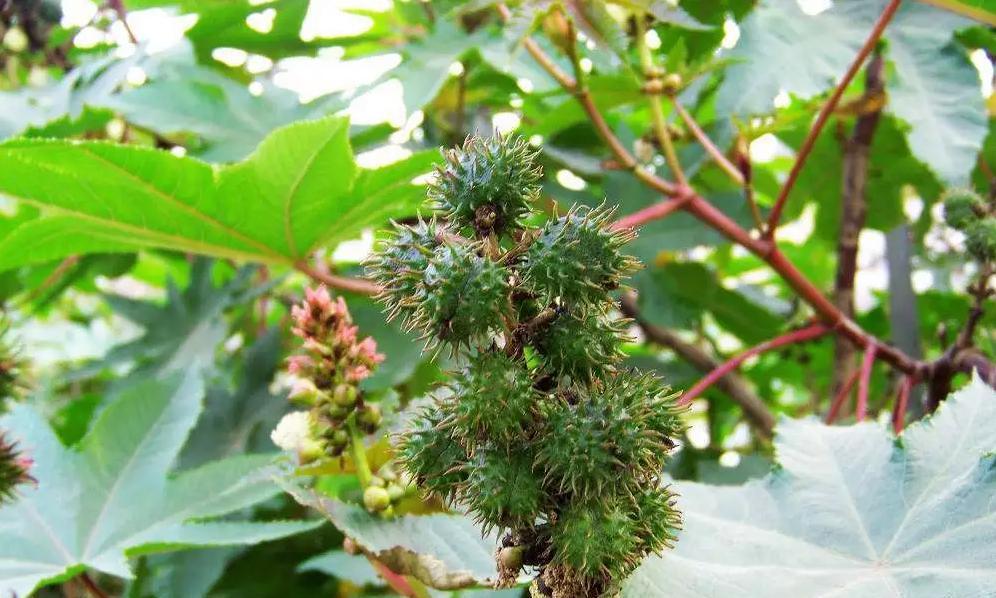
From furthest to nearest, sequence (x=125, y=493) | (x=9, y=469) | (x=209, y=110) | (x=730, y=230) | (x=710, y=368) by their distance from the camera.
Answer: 1. (x=710, y=368)
2. (x=209, y=110)
3. (x=730, y=230)
4. (x=125, y=493)
5. (x=9, y=469)

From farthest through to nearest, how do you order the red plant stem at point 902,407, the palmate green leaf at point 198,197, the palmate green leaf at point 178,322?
the palmate green leaf at point 178,322 → the red plant stem at point 902,407 → the palmate green leaf at point 198,197

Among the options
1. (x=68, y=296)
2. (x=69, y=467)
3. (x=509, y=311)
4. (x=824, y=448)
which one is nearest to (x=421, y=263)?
(x=509, y=311)

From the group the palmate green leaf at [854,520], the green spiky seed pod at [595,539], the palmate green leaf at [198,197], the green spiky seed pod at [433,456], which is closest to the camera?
the green spiky seed pod at [595,539]

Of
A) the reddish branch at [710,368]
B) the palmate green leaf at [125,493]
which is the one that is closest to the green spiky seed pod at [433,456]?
the palmate green leaf at [125,493]

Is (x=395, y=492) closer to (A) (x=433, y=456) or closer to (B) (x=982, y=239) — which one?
(A) (x=433, y=456)

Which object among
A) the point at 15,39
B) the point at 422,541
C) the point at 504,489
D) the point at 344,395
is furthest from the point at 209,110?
the point at 504,489

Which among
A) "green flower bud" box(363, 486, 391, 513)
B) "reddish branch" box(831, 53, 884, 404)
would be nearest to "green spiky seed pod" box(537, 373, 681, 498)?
"green flower bud" box(363, 486, 391, 513)

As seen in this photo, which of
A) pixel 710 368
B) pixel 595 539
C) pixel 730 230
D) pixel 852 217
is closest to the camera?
pixel 595 539

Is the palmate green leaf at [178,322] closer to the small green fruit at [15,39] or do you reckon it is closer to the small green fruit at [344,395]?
the small green fruit at [15,39]
